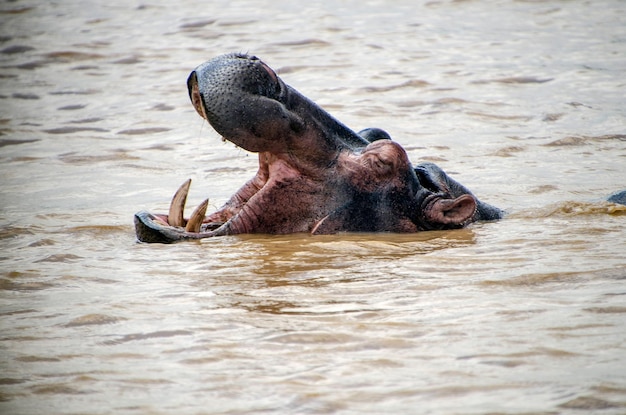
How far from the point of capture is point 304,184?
5.21 meters

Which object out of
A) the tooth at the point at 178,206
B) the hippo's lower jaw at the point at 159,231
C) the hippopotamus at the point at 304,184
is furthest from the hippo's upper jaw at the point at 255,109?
the hippo's lower jaw at the point at 159,231

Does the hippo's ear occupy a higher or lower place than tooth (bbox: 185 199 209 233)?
lower

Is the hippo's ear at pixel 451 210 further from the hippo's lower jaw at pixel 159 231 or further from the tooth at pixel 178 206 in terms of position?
the tooth at pixel 178 206

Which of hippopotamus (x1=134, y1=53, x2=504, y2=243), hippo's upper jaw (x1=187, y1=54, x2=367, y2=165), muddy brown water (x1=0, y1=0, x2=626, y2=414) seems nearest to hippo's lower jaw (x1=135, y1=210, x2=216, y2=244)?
hippopotamus (x1=134, y1=53, x2=504, y2=243)

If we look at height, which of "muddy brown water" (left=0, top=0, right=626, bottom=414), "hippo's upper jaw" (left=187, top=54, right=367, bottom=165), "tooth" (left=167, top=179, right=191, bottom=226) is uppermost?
"hippo's upper jaw" (left=187, top=54, right=367, bottom=165)

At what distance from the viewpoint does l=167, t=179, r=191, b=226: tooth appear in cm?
525

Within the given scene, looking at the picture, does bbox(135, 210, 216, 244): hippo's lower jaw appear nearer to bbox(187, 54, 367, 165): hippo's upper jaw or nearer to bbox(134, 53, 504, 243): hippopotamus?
bbox(134, 53, 504, 243): hippopotamus

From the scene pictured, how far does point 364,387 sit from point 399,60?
33.5ft

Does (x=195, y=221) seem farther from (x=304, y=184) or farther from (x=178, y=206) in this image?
(x=304, y=184)

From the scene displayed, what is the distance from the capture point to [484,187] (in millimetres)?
7570

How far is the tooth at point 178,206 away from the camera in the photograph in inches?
207

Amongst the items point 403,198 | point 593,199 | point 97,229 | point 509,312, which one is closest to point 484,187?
point 593,199

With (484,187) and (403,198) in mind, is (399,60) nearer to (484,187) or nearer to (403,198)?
(484,187)

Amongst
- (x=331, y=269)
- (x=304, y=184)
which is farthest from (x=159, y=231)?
(x=331, y=269)
